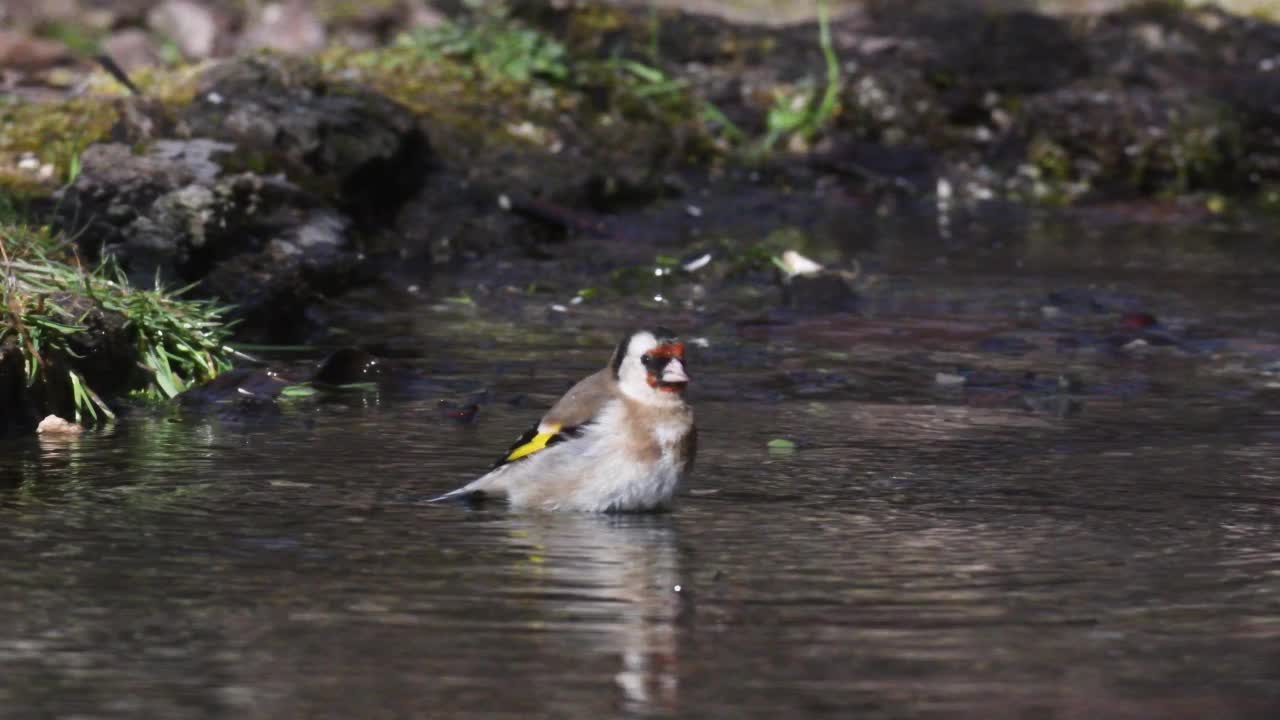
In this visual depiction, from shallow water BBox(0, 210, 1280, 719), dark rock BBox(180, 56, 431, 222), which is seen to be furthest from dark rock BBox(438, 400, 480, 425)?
dark rock BBox(180, 56, 431, 222)

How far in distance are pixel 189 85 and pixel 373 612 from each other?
7.24 metres

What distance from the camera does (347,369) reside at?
26.3ft

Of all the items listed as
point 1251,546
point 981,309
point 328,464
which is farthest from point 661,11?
point 1251,546

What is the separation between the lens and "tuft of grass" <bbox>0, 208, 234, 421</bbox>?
6.91 meters

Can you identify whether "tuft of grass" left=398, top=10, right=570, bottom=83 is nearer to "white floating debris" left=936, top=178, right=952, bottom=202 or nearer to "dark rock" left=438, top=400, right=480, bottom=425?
"white floating debris" left=936, top=178, right=952, bottom=202

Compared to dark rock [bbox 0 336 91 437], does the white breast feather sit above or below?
below

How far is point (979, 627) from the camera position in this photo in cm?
453

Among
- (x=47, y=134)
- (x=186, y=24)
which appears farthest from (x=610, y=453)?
(x=186, y=24)

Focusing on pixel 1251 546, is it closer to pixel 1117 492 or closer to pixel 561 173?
pixel 1117 492

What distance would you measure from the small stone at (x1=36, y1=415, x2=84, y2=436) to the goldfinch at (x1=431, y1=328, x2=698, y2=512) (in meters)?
1.63

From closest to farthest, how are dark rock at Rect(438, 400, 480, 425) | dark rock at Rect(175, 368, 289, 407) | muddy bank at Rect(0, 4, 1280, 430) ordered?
dark rock at Rect(438, 400, 480, 425), dark rock at Rect(175, 368, 289, 407), muddy bank at Rect(0, 4, 1280, 430)

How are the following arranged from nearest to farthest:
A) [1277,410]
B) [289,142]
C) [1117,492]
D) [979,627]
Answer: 1. [979,627]
2. [1117,492]
3. [1277,410]
4. [289,142]

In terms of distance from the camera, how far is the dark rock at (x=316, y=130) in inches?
423

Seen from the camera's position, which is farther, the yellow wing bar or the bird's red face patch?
the bird's red face patch
